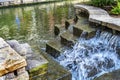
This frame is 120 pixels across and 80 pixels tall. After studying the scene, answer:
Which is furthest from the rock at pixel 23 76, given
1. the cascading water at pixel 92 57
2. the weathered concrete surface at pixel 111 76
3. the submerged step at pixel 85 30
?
the submerged step at pixel 85 30

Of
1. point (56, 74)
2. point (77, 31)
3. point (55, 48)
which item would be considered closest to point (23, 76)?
point (56, 74)

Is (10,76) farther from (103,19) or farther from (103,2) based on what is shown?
(103,2)

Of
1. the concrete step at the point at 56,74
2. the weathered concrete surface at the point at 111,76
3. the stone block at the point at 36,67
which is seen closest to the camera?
the stone block at the point at 36,67

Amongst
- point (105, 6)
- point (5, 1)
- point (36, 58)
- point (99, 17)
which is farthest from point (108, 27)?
point (5, 1)

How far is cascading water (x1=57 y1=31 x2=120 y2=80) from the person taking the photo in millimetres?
4590

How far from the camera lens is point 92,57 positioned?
4.99 m

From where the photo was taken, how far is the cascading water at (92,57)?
4590 mm

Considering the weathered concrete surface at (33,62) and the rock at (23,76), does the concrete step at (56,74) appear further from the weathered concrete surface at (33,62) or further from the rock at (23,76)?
the rock at (23,76)

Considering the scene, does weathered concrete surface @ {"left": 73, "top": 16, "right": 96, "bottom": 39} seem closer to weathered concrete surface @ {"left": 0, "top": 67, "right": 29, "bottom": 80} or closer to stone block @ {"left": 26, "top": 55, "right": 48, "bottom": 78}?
stone block @ {"left": 26, "top": 55, "right": 48, "bottom": 78}

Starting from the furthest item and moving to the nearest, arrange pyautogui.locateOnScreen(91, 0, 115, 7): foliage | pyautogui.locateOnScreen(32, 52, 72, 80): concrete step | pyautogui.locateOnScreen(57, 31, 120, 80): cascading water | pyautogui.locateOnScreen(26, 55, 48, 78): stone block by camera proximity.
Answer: pyautogui.locateOnScreen(91, 0, 115, 7): foliage < pyautogui.locateOnScreen(57, 31, 120, 80): cascading water < pyautogui.locateOnScreen(32, 52, 72, 80): concrete step < pyautogui.locateOnScreen(26, 55, 48, 78): stone block

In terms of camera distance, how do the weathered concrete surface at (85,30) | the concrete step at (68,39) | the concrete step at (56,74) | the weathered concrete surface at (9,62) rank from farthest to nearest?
the concrete step at (68,39) → the weathered concrete surface at (85,30) → the concrete step at (56,74) → the weathered concrete surface at (9,62)

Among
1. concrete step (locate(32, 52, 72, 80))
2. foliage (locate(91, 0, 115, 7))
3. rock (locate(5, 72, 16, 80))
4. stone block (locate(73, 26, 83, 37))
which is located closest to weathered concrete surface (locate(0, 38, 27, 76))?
rock (locate(5, 72, 16, 80))

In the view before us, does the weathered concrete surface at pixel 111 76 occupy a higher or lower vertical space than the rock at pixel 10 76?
lower

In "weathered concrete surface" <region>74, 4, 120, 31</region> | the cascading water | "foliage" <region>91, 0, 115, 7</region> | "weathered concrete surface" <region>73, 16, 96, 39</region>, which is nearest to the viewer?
the cascading water
